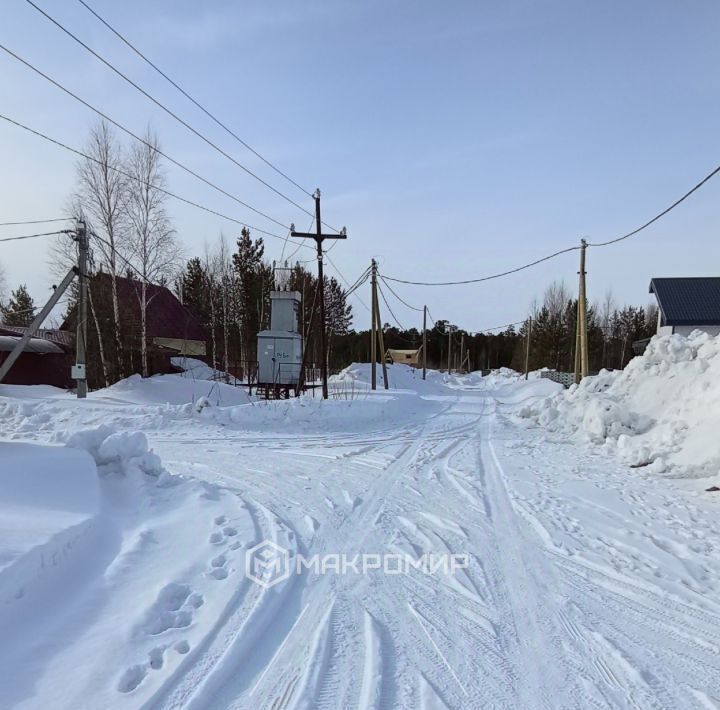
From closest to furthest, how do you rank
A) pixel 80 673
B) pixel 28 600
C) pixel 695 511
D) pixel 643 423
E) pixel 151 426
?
pixel 80 673
pixel 28 600
pixel 695 511
pixel 643 423
pixel 151 426

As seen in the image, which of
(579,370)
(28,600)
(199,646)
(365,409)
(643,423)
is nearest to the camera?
(199,646)

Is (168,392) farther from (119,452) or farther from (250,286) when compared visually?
(250,286)


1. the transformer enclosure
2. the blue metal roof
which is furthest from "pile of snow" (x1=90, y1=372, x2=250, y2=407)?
the blue metal roof

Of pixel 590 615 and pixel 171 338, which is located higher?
pixel 171 338

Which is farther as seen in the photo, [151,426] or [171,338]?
[171,338]

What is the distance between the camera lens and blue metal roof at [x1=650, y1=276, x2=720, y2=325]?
89.9 feet

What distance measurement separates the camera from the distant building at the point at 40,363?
25406mm

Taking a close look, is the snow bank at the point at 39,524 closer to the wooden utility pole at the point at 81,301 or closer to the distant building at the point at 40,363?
the wooden utility pole at the point at 81,301

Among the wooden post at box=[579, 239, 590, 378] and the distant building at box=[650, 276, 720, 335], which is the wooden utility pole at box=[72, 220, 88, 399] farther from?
the distant building at box=[650, 276, 720, 335]

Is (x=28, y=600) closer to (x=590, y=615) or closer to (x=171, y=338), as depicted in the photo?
(x=590, y=615)

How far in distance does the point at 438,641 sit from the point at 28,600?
2598mm

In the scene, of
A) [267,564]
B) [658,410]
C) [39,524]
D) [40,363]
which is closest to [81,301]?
[39,524]

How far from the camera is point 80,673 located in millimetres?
2551

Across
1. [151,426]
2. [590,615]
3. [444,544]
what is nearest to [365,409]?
[151,426]
